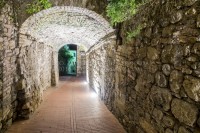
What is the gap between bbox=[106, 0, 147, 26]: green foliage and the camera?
3864 mm

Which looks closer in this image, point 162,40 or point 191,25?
point 191,25

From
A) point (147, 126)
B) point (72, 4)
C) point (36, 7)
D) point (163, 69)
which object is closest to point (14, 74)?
point (36, 7)

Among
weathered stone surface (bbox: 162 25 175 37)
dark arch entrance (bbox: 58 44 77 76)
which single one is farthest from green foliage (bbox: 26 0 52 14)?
→ dark arch entrance (bbox: 58 44 77 76)

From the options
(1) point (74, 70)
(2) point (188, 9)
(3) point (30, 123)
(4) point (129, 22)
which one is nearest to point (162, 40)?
(2) point (188, 9)

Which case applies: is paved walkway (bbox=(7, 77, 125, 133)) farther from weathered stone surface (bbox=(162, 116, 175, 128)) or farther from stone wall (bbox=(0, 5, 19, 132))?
weathered stone surface (bbox=(162, 116, 175, 128))

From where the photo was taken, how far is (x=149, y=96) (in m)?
3.06

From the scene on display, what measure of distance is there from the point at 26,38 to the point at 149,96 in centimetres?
394

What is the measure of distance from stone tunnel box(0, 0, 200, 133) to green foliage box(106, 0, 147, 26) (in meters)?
A: 0.17

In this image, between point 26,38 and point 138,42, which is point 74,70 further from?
point 138,42

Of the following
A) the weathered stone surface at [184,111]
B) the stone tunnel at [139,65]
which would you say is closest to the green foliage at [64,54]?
the stone tunnel at [139,65]

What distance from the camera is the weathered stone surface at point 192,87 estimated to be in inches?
75.1

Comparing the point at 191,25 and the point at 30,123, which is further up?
the point at 191,25

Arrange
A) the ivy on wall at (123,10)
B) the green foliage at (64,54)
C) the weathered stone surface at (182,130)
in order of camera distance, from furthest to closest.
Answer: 1. the green foliage at (64,54)
2. the ivy on wall at (123,10)
3. the weathered stone surface at (182,130)

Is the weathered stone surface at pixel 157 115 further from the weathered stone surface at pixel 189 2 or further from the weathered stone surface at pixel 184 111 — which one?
the weathered stone surface at pixel 189 2
